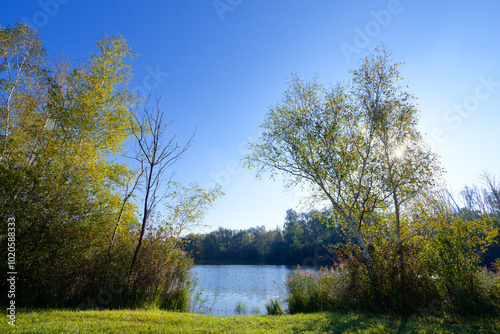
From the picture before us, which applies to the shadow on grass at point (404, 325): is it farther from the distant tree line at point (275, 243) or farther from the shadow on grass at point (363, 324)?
the distant tree line at point (275, 243)

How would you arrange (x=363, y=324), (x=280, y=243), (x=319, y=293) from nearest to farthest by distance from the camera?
(x=363, y=324) < (x=319, y=293) < (x=280, y=243)

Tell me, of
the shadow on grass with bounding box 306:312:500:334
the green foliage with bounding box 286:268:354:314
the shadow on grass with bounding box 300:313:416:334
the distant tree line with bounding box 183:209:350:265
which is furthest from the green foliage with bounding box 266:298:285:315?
the distant tree line with bounding box 183:209:350:265

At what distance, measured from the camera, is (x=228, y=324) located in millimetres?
6363

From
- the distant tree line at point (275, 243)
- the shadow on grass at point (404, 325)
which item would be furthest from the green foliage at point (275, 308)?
the distant tree line at point (275, 243)

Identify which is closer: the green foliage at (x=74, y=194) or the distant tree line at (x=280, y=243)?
the green foliage at (x=74, y=194)

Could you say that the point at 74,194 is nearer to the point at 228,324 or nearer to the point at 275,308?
the point at 228,324

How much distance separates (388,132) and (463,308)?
250 inches

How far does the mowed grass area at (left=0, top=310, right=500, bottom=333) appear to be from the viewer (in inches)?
192

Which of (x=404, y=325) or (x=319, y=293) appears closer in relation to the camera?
(x=404, y=325)

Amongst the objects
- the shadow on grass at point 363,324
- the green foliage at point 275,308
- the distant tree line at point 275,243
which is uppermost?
the distant tree line at point 275,243

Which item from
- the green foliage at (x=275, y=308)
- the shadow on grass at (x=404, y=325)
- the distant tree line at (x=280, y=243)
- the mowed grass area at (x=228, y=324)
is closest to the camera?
the mowed grass area at (x=228, y=324)

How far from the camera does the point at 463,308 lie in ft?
21.4

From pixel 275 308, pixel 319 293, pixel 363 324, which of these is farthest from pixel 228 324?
pixel 319 293

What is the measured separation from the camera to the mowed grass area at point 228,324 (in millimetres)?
4879
